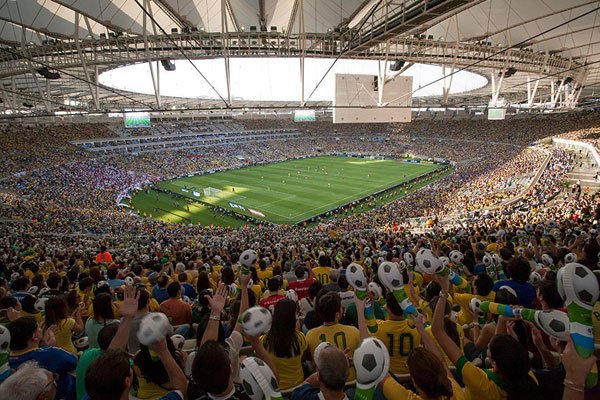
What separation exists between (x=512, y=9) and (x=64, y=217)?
31.2 metres

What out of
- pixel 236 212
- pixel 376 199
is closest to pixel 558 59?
pixel 376 199

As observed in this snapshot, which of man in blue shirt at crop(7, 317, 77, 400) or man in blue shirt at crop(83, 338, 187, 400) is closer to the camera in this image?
man in blue shirt at crop(83, 338, 187, 400)

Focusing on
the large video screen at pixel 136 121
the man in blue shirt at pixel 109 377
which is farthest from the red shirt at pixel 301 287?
the large video screen at pixel 136 121

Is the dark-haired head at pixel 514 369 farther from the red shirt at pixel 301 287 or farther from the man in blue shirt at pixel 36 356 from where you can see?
the red shirt at pixel 301 287

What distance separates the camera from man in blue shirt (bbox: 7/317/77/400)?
3.25m

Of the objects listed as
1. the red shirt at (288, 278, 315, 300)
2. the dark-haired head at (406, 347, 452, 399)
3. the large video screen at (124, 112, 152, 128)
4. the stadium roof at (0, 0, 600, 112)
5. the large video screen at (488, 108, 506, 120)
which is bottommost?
the red shirt at (288, 278, 315, 300)

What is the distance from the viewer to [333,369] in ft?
6.93

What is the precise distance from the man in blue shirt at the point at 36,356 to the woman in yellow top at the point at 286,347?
75.0 inches

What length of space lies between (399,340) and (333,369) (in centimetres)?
157

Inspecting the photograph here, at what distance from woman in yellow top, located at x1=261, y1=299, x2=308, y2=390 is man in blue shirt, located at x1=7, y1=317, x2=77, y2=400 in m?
1.91

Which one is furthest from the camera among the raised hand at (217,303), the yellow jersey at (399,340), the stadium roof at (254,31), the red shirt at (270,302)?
the stadium roof at (254,31)

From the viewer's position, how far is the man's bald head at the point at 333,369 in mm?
2104

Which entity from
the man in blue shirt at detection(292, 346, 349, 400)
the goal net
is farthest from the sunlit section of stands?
the man in blue shirt at detection(292, 346, 349, 400)

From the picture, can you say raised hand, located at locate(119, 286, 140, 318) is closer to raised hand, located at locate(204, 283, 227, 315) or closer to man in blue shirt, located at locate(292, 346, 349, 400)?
raised hand, located at locate(204, 283, 227, 315)
